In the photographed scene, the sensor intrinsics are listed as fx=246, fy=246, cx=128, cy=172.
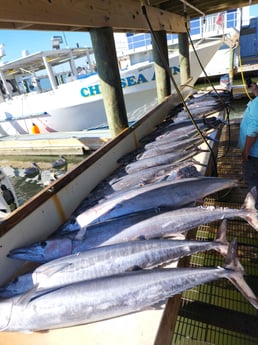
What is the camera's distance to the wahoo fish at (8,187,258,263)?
79.8 inches

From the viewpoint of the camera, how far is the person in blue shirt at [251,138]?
2.86 metres

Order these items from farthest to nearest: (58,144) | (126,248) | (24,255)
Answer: (58,144) → (24,255) → (126,248)

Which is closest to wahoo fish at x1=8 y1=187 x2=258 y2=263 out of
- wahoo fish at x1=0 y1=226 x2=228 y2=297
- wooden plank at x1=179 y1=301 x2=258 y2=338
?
wahoo fish at x1=0 y1=226 x2=228 y2=297

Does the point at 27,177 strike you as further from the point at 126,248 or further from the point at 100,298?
the point at 100,298

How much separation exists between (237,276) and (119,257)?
79cm

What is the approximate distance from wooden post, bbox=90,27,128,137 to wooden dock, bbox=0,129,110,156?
10.8 ft

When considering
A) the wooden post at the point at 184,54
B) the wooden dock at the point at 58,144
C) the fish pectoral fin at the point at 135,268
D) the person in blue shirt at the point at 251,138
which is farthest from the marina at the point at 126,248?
the wooden post at the point at 184,54

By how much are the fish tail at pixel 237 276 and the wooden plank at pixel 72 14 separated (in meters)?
3.03

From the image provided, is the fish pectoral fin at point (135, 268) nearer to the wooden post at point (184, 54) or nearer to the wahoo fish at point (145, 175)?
the wahoo fish at point (145, 175)

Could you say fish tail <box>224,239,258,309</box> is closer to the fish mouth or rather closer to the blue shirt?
the fish mouth

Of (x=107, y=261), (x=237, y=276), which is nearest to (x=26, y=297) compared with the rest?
(x=107, y=261)

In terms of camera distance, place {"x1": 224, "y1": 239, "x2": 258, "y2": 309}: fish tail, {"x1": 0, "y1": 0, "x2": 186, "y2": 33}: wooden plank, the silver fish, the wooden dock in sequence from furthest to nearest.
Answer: the wooden dock → {"x1": 0, "y1": 0, "x2": 186, "y2": 33}: wooden plank → the silver fish → {"x1": 224, "y1": 239, "x2": 258, "y2": 309}: fish tail

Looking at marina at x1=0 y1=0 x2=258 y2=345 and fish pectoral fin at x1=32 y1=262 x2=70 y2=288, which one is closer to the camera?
marina at x1=0 y1=0 x2=258 y2=345

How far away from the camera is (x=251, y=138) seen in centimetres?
297
